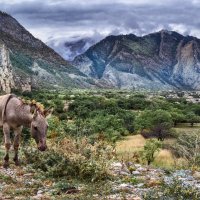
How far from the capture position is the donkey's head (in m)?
14.1

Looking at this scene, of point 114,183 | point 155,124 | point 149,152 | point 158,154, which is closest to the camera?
point 114,183

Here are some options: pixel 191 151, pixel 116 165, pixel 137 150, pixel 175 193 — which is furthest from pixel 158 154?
pixel 175 193

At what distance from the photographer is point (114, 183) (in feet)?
44.4

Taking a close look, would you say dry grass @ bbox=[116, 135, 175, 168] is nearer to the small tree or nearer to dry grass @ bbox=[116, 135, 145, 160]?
dry grass @ bbox=[116, 135, 145, 160]

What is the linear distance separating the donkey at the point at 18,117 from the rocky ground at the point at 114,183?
3.96 ft

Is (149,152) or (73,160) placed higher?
(73,160)

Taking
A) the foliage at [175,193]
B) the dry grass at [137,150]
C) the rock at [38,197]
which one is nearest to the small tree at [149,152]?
the dry grass at [137,150]

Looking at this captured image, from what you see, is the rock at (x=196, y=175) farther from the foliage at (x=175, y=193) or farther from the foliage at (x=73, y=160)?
the foliage at (x=73, y=160)

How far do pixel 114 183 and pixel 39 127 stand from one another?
9.46ft

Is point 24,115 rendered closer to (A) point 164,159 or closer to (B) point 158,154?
(A) point 164,159

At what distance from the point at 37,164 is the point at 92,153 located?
188 cm

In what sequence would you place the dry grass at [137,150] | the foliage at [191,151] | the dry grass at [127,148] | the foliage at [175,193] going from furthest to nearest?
1. the dry grass at [137,150]
2. the dry grass at [127,148]
3. the foliage at [191,151]
4. the foliage at [175,193]

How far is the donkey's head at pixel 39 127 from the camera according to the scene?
14.1 meters

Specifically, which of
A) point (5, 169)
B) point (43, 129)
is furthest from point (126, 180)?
point (5, 169)
